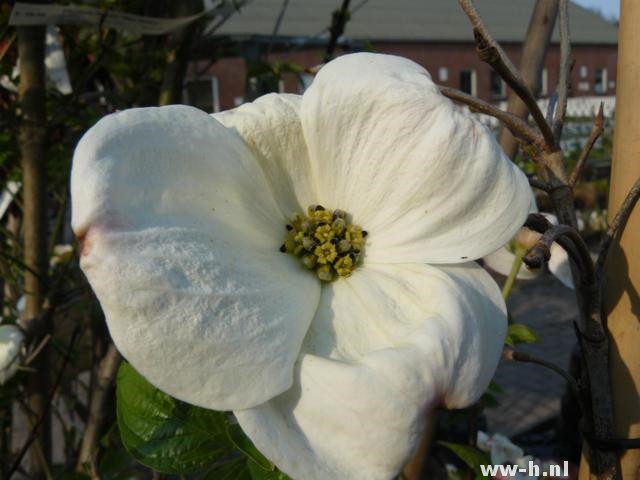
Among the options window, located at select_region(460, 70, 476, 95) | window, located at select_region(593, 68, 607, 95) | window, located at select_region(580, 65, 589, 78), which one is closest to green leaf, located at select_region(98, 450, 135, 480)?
window, located at select_region(460, 70, 476, 95)

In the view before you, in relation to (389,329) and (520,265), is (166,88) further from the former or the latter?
(389,329)

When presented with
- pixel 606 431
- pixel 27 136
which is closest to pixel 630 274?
pixel 606 431

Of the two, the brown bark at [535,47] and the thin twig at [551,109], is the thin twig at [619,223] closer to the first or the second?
the thin twig at [551,109]

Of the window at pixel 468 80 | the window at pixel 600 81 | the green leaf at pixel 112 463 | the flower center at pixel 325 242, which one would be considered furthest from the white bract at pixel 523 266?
the window at pixel 600 81

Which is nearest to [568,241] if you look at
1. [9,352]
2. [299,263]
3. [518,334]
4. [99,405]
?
[299,263]

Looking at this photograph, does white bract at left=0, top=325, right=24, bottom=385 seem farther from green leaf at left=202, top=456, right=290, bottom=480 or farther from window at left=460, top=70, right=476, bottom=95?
window at left=460, top=70, right=476, bottom=95
